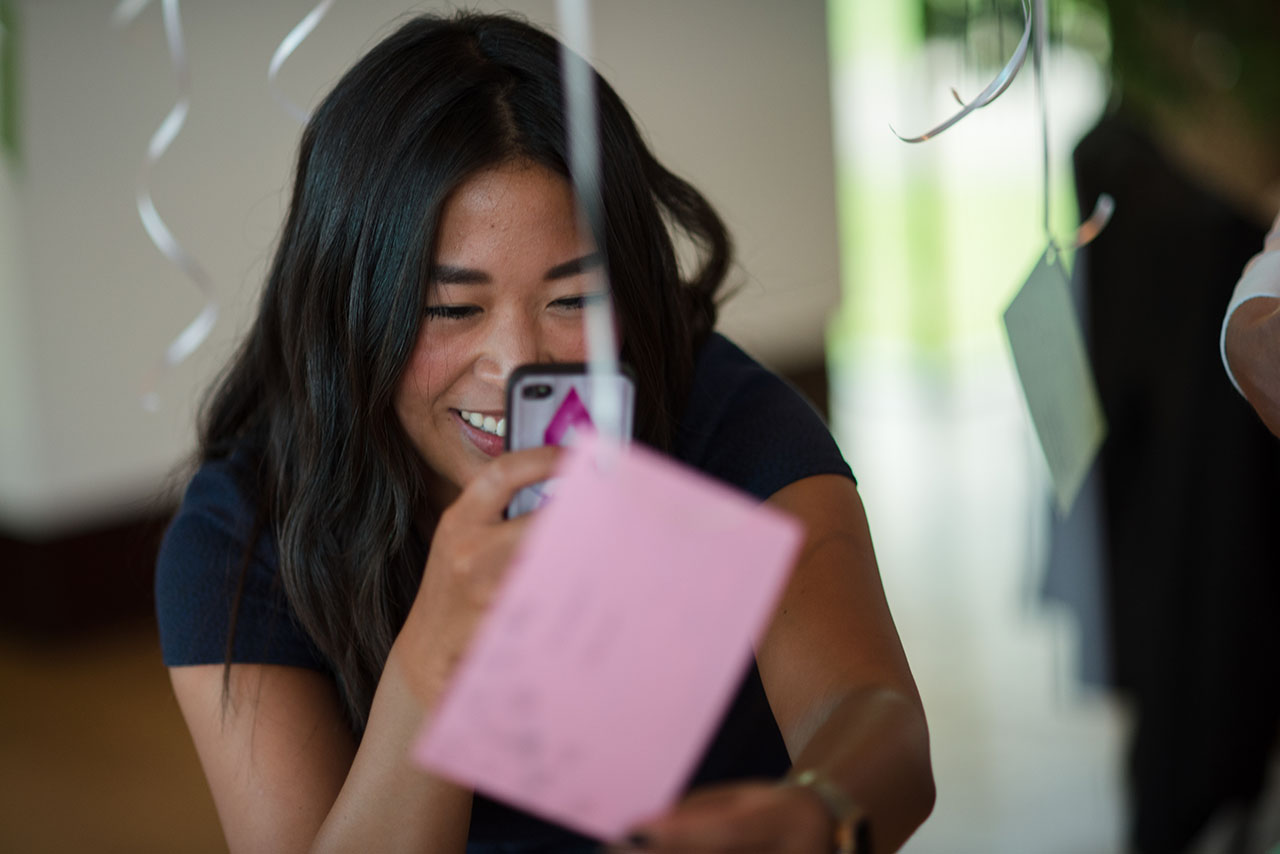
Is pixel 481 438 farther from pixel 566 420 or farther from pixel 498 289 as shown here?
pixel 566 420

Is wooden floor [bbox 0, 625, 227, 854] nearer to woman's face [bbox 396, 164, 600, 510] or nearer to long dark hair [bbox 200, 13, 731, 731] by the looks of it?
long dark hair [bbox 200, 13, 731, 731]

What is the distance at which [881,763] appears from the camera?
23.7 inches

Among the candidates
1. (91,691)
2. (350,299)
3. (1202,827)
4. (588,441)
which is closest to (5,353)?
(91,691)

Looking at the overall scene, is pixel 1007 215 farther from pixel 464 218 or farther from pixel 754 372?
pixel 464 218

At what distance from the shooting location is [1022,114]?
3.40m

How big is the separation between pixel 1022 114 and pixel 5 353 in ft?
8.83

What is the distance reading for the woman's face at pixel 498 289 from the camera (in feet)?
2.52

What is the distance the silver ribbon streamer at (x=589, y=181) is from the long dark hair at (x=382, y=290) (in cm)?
2

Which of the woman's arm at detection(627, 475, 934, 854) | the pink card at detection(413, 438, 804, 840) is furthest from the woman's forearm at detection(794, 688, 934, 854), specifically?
the pink card at detection(413, 438, 804, 840)

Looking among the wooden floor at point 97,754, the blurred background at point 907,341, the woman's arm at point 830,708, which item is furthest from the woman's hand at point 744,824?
the wooden floor at point 97,754

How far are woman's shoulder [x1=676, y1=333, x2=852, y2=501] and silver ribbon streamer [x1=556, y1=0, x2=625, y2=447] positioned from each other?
5.9 inches

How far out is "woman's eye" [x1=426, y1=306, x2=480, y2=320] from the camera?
79 centimetres

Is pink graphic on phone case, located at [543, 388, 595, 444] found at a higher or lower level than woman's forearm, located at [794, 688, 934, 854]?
higher

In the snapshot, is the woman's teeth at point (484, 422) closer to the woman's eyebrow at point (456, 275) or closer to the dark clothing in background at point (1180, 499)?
the woman's eyebrow at point (456, 275)
